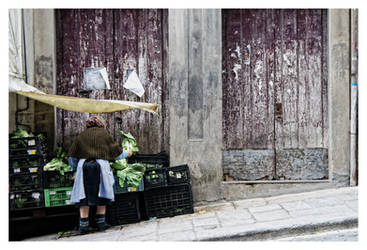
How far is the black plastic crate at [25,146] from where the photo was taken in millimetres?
4316

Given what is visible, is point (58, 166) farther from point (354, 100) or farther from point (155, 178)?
point (354, 100)

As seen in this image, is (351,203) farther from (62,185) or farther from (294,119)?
(62,185)

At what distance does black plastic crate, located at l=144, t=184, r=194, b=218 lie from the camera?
4.78 meters

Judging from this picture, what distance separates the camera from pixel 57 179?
4.45m

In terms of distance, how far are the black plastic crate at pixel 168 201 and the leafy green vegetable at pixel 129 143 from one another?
28.8 inches

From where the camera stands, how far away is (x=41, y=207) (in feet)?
14.4

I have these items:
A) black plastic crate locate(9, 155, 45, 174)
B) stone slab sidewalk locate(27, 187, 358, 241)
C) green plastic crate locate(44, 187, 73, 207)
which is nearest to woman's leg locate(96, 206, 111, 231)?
stone slab sidewalk locate(27, 187, 358, 241)

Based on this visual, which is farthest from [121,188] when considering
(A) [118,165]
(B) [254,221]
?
(B) [254,221]

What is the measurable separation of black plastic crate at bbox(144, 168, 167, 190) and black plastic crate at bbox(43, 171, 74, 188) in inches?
42.7

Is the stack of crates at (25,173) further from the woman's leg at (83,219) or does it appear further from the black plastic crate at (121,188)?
the black plastic crate at (121,188)

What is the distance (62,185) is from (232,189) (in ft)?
9.12

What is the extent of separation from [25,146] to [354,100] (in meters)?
5.28

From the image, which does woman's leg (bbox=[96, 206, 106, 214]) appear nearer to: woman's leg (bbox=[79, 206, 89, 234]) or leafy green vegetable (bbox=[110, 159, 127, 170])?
woman's leg (bbox=[79, 206, 89, 234])

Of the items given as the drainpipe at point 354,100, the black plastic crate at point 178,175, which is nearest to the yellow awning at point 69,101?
the black plastic crate at point 178,175
